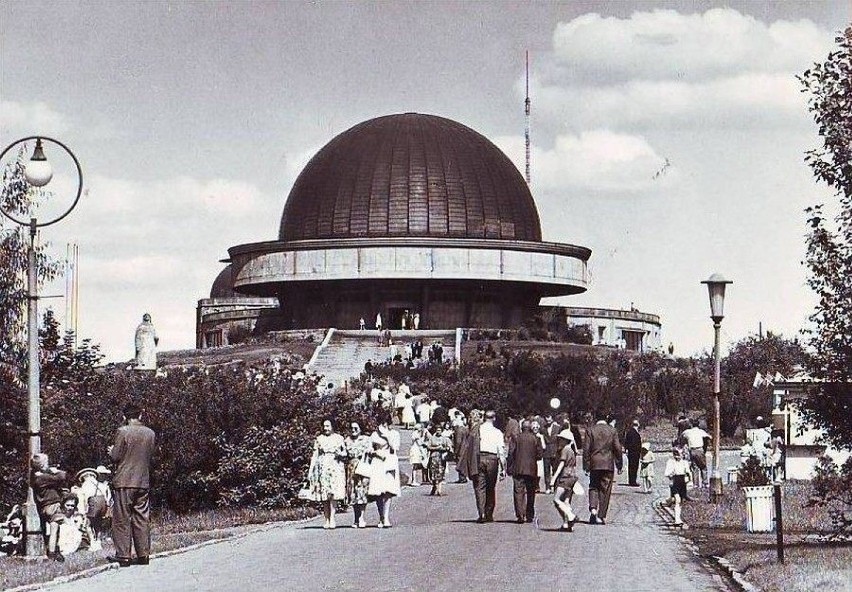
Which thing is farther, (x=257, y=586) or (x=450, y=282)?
(x=450, y=282)

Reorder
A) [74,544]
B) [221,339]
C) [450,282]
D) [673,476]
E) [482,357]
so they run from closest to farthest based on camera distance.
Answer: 1. [74,544]
2. [673,476]
3. [482,357]
4. [450,282]
5. [221,339]

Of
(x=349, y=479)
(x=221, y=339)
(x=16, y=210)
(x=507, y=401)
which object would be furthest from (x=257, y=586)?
(x=221, y=339)

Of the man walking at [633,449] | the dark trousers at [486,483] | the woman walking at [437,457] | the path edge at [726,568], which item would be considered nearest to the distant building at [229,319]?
the man walking at [633,449]

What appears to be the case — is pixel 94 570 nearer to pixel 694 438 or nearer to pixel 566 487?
pixel 566 487

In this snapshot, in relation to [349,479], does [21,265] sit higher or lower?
higher

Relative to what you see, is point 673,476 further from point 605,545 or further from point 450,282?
point 450,282

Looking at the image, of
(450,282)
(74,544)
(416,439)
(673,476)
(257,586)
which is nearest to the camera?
(257,586)
